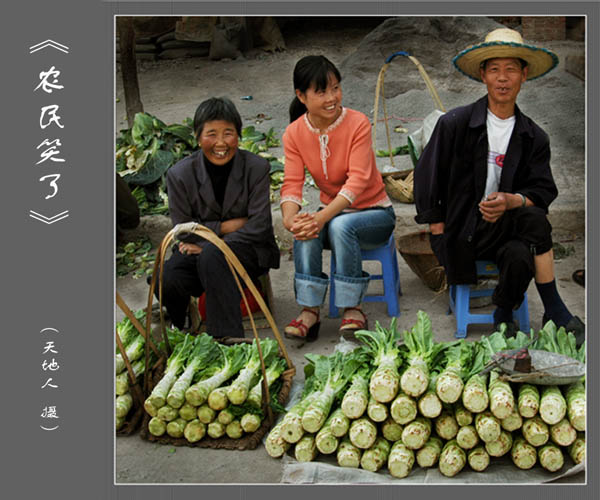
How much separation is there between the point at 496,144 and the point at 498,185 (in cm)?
22

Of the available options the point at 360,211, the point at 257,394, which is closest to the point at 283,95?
the point at 360,211

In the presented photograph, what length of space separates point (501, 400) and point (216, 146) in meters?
2.01

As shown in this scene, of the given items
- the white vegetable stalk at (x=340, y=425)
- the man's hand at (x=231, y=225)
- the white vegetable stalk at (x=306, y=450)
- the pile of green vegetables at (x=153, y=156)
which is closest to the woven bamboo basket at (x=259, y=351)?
the white vegetable stalk at (x=306, y=450)

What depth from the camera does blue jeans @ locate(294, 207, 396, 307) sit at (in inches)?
161

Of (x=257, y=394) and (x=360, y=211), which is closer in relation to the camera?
(x=257, y=394)

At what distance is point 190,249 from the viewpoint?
13.3ft

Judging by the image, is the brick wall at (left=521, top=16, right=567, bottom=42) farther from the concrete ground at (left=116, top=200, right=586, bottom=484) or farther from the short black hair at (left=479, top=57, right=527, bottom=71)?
the short black hair at (left=479, top=57, right=527, bottom=71)

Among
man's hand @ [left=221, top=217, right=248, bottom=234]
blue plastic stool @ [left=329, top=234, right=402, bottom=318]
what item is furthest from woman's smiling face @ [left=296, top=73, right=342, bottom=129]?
blue plastic stool @ [left=329, top=234, right=402, bottom=318]

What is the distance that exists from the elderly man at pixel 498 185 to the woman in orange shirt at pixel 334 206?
12.5 inches

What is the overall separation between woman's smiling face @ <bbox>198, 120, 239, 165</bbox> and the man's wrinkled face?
137cm

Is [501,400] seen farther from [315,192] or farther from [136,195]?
[136,195]

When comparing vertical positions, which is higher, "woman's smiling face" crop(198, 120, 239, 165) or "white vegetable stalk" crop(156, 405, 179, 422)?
"woman's smiling face" crop(198, 120, 239, 165)

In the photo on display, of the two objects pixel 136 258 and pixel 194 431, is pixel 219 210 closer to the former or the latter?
pixel 194 431

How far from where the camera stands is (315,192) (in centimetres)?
629
